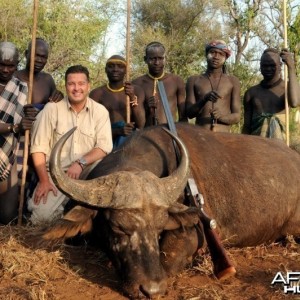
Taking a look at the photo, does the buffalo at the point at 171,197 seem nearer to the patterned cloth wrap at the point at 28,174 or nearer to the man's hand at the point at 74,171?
the man's hand at the point at 74,171

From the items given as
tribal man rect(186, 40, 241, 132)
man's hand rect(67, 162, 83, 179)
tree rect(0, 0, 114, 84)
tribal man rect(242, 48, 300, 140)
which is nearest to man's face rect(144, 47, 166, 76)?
tribal man rect(186, 40, 241, 132)

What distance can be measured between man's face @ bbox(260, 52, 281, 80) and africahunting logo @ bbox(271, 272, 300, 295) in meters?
4.40

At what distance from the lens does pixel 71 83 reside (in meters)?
6.24

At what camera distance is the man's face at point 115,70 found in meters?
8.20

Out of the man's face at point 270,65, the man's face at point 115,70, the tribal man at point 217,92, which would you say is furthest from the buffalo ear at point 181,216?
the man's face at point 270,65

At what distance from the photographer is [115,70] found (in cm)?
820

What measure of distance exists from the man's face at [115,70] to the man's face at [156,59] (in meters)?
0.43

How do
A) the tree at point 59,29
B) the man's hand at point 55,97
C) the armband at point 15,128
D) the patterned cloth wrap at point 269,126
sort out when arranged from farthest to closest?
the tree at point 59,29, the patterned cloth wrap at point 269,126, the man's hand at point 55,97, the armband at point 15,128

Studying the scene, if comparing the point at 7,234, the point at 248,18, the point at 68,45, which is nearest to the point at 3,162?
the point at 7,234

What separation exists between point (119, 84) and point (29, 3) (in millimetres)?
16830

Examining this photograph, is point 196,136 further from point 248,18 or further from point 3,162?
point 248,18

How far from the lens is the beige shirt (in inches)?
249

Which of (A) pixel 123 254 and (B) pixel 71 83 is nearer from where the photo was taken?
(A) pixel 123 254

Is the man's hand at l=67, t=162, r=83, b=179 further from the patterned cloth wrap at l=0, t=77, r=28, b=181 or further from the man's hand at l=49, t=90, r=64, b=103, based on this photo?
the man's hand at l=49, t=90, r=64, b=103
